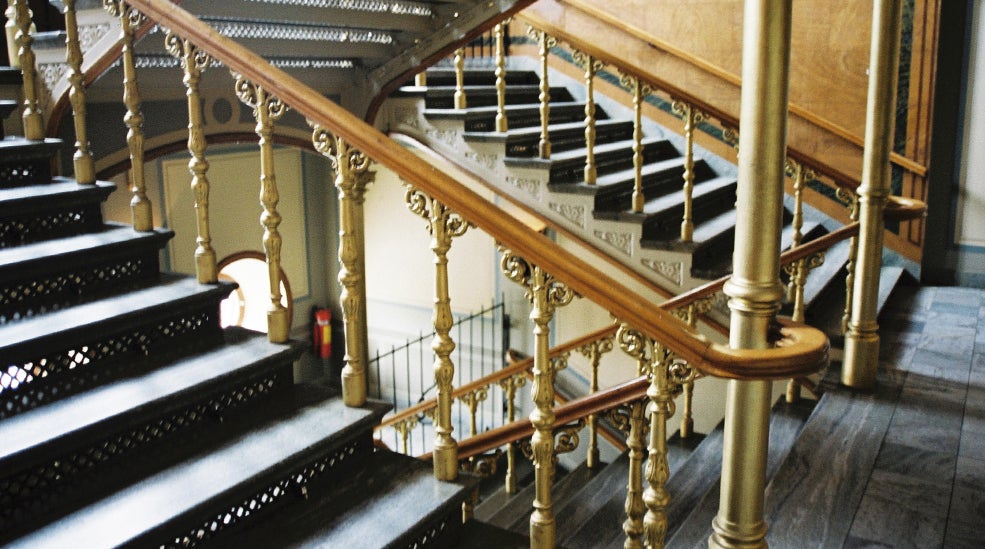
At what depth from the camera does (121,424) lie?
7.69 ft

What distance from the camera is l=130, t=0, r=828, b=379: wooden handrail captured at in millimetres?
2086

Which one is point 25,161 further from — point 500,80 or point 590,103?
point 590,103

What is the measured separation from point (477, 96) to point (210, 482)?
3.97 meters

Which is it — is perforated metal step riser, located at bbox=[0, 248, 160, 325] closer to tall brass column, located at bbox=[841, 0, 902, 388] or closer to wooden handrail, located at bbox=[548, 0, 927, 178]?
wooden handrail, located at bbox=[548, 0, 927, 178]

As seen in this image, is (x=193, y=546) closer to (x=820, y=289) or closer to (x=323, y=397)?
(x=323, y=397)

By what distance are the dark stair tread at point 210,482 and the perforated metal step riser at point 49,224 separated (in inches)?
48.0

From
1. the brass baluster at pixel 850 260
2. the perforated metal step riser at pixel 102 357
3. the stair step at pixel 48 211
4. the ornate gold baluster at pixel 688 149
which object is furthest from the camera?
the ornate gold baluster at pixel 688 149

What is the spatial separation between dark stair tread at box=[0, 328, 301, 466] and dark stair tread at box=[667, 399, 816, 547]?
1482 millimetres

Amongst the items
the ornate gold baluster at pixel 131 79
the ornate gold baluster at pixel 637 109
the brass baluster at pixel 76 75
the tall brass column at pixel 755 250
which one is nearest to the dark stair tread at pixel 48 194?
the brass baluster at pixel 76 75

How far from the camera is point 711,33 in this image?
245 inches

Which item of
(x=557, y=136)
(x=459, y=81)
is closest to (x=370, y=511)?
(x=459, y=81)

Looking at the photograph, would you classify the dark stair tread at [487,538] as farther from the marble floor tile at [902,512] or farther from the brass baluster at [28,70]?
the brass baluster at [28,70]

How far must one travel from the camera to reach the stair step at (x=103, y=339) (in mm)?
2447

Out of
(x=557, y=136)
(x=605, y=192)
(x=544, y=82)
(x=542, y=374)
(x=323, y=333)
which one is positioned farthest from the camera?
(x=323, y=333)
